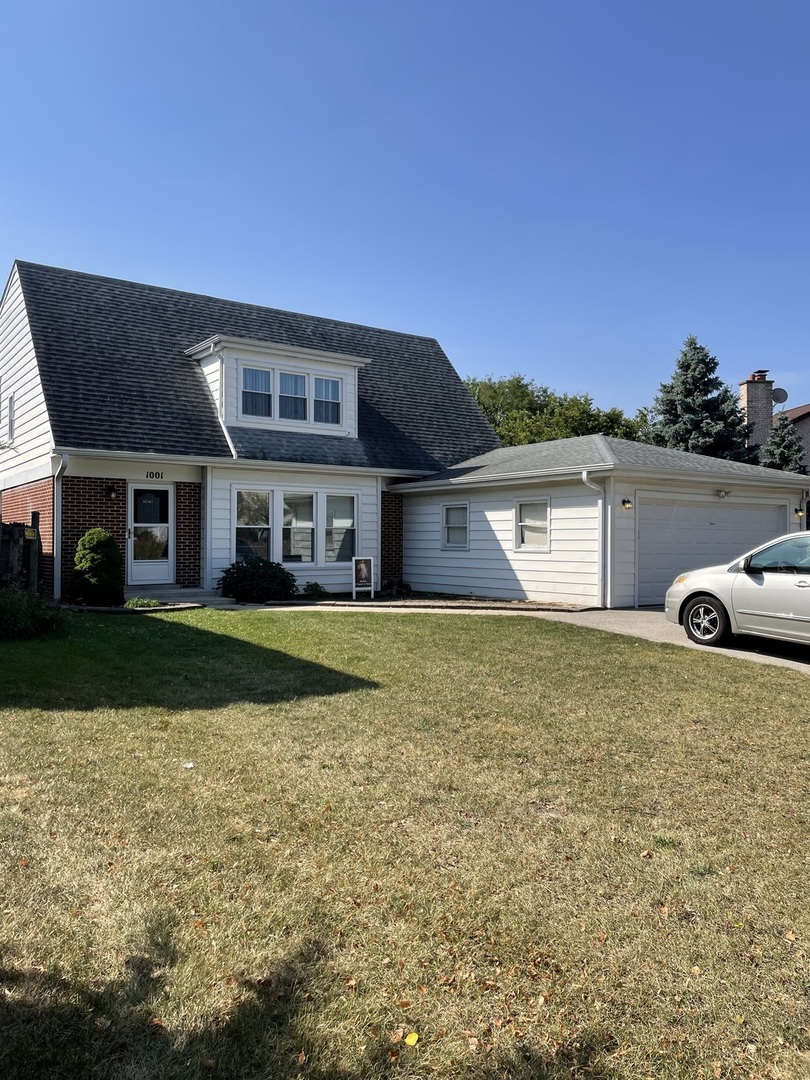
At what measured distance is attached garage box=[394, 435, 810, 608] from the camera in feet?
47.0

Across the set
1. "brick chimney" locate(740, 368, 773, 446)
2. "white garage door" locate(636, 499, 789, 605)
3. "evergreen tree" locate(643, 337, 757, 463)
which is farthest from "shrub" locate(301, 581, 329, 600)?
"brick chimney" locate(740, 368, 773, 446)

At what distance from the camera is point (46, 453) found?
15148 millimetres

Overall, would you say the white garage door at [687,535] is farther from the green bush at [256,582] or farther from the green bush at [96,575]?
the green bush at [96,575]

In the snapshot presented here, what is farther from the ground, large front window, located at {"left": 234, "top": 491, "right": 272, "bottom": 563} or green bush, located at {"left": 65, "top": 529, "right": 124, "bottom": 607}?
large front window, located at {"left": 234, "top": 491, "right": 272, "bottom": 563}

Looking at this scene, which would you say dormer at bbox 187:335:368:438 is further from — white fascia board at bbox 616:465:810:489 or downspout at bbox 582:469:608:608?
white fascia board at bbox 616:465:810:489

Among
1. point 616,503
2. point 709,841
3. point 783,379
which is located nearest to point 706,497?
point 616,503

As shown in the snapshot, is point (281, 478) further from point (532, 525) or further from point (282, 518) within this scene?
point (532, 525)

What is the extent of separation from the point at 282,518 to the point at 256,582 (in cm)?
227

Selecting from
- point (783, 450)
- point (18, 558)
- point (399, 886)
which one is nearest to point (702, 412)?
point (783, 450)

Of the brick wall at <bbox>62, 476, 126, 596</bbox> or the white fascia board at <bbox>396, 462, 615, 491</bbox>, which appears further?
the brick wall at <bbox>62, 476, 126, 596</bbox>

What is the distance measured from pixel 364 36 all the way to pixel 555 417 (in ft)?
92.1

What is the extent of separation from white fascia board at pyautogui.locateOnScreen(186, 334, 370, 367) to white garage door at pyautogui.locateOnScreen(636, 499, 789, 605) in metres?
8.01

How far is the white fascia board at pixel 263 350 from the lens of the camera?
16.7 metres

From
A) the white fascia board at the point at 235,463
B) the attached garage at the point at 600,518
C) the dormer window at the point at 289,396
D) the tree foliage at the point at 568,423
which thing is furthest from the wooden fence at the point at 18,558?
the tree foliage at the point at 568,423
